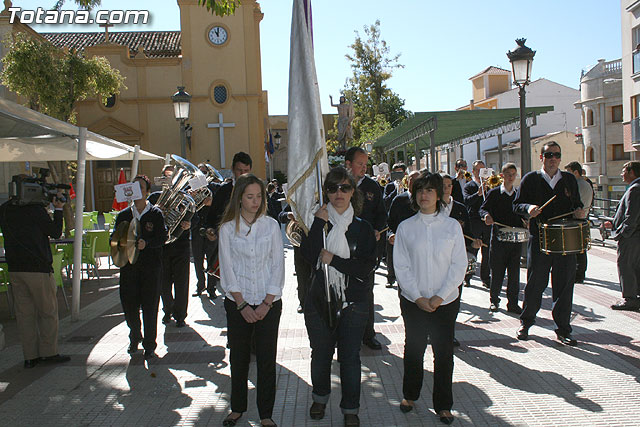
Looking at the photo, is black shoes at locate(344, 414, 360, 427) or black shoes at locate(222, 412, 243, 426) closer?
black shoes at locate(344, 414, 360, 427)

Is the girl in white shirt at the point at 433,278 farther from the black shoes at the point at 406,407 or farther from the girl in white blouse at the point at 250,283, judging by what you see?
the girl in white blouse at the point at 250,283

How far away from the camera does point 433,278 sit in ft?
14.0

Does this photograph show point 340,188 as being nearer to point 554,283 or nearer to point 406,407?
point 406,407

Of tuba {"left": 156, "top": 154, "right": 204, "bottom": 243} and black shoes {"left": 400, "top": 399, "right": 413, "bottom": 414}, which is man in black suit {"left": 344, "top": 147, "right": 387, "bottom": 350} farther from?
tuba {"left": 156, "top": 154, "right": 204, "bottom": 243}

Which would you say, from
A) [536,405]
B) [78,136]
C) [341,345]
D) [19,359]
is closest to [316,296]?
[341,345]

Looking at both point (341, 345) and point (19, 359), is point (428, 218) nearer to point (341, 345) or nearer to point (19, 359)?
point (341, 345)

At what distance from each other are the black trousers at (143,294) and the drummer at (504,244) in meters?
4.20

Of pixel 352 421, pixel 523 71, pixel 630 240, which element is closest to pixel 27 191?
pixel 352 421

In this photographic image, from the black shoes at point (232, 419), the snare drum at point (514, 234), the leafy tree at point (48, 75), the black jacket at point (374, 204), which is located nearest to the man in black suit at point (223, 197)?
the black jacket at point (374, 204)

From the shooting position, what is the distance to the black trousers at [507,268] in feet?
25.2

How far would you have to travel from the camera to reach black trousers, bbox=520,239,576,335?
607 cm

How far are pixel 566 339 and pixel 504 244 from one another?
1.96m

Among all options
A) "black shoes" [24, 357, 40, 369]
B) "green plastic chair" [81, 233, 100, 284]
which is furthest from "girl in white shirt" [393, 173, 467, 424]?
"green plastic chair" [81, 233, 100, 284]

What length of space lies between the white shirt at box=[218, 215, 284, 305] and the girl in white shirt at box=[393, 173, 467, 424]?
930mm
